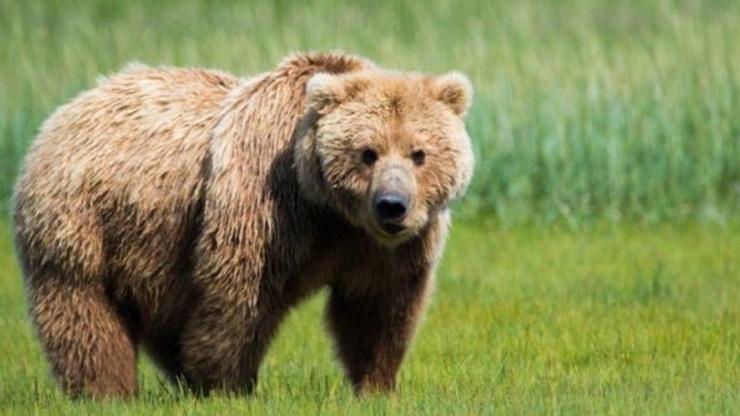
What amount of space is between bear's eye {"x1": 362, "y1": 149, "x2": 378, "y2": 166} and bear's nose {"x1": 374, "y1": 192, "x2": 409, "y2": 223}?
20cm

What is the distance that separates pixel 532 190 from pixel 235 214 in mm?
7965

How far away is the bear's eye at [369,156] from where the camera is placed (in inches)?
276

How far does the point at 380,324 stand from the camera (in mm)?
7547

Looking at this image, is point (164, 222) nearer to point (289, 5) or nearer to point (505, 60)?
point (505, 60)

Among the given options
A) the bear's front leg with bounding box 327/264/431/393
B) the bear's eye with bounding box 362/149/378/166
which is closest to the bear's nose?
the bear's eye with bounding box 362/149/378/166

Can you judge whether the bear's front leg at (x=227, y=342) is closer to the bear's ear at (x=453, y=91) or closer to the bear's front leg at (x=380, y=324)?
the bear's front leg at (x=380, y=324)

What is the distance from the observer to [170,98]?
792cm

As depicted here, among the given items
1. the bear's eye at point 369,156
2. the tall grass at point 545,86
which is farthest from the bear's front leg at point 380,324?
the tall grass at point 545,86

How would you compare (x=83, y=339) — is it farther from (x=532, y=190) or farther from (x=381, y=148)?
(x=532, y=190)

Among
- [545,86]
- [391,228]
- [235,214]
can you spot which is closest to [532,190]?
[545,86]

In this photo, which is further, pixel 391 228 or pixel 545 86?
pixel 545 86

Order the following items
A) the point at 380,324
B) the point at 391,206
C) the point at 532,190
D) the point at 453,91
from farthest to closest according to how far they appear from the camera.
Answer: the point at 532,190
the point at 380,324
the point at 453,91
the point at 391,206

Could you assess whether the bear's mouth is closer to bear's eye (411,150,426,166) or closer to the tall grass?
bear's eye (411,150,426,166)

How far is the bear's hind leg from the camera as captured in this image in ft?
25.1
